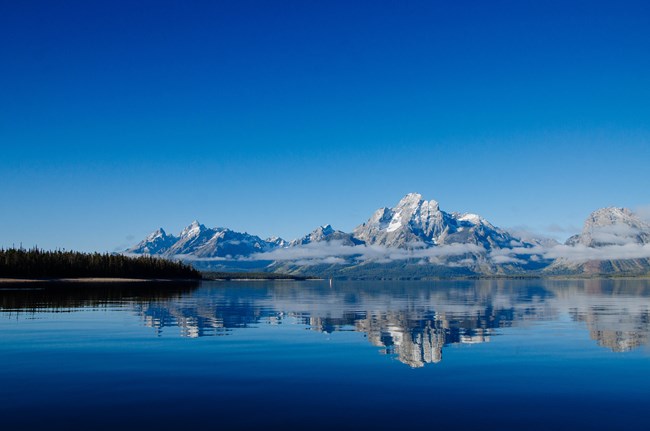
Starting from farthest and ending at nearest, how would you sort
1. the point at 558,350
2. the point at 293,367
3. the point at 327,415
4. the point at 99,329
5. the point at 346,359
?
the point at 99,329
the point at 558,350
the point at 346,359
the point at 293,367
the point at 327,415

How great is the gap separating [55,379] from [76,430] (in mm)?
9908

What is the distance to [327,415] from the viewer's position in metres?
20.8

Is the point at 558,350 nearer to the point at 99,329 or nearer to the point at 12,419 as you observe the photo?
the point at 12,419

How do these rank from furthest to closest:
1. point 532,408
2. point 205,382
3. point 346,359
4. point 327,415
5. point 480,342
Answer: point 480,342
point 346,359
point 205,382
point 532,408
point 327,415

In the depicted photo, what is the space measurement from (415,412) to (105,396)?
1330cm

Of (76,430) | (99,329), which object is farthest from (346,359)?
(99,329)

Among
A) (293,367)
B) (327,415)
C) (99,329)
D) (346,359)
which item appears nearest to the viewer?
(327,415)

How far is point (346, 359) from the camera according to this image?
34281 millimetres

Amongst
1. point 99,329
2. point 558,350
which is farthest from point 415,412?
point 99,329

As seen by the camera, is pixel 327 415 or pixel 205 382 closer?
pixel 327 415

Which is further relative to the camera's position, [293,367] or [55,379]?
[293,367]

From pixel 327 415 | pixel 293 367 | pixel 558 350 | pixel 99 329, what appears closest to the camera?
pixel 327 415

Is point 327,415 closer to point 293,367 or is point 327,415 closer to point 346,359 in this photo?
point 293,367

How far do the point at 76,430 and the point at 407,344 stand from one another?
26.8 metres
